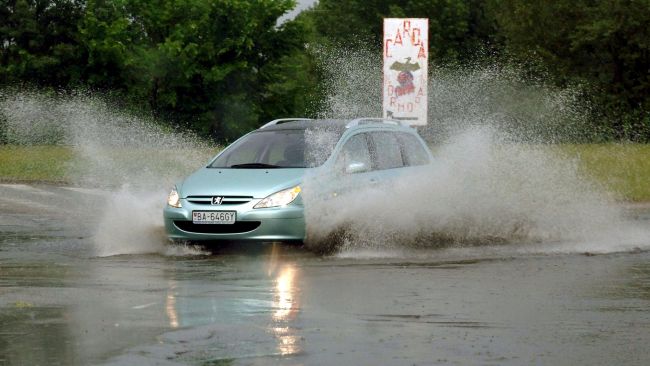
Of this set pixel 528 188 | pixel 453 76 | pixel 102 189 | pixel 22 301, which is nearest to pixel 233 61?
pixel 453 76

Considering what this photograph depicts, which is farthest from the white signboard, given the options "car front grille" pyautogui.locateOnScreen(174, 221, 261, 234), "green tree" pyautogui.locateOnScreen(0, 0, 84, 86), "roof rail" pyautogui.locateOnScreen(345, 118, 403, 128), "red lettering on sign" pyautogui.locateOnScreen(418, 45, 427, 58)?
"green tree" pyautogui.locateOnScreen(0, 0, 84, 86)

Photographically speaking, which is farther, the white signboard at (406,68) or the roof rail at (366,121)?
the white signboard at (406,68)

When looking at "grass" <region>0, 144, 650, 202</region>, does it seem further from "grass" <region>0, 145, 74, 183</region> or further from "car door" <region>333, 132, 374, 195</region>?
"car door" <region>333, 132, 374, 195</region>

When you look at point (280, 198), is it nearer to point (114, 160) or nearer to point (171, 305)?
point (171, 305)

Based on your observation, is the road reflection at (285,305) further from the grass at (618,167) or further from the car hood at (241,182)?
the grass at (618,167)

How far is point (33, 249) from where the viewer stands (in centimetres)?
1573

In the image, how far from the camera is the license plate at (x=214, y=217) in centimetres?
1466

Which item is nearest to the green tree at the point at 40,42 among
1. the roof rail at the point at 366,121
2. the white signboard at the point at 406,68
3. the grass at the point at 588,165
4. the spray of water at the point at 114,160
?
the spray of water at the point at 114,160

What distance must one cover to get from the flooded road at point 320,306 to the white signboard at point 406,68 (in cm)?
1553

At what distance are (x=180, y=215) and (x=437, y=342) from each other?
22.0ft

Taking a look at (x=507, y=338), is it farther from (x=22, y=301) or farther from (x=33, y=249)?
(x=33, y=249)

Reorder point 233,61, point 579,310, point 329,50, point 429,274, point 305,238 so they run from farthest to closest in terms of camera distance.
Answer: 1. point 329,50
2. point 233,61
3. point 305,238
4. point 429,274
5. point 579,310

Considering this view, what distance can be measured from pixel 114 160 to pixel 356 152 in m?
27.3

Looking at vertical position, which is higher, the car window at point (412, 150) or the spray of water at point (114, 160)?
the car window at point (412, 150)
